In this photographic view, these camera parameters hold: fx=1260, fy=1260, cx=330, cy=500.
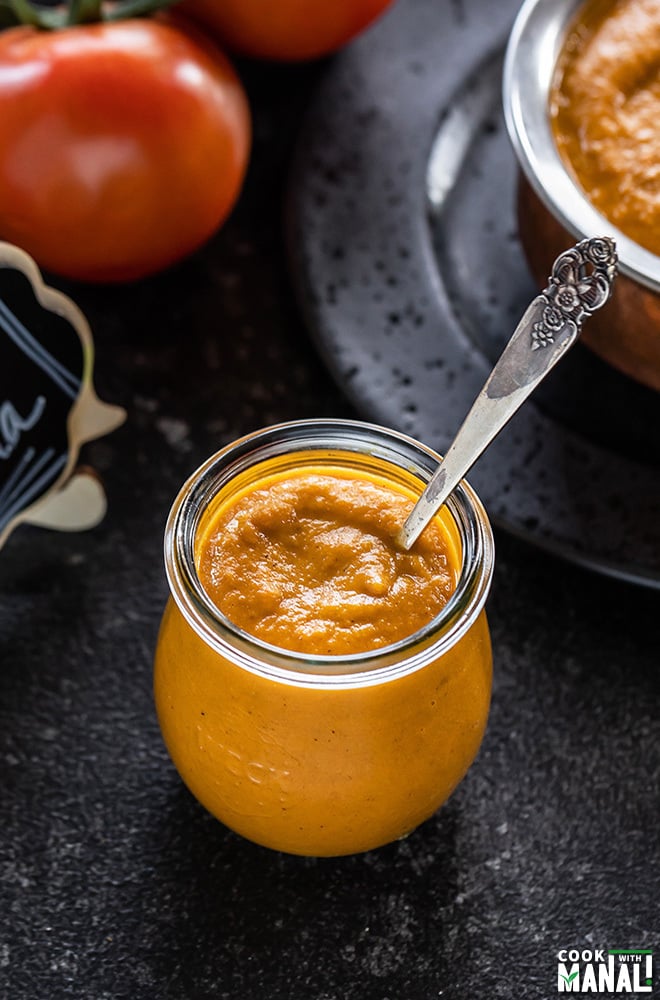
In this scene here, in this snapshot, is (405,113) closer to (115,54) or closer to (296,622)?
(115,54)

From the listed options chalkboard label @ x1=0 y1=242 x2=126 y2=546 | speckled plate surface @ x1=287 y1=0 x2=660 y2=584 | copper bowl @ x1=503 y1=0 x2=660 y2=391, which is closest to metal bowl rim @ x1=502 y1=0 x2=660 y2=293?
copper bowl @ x1=503 y1=0 x2=660 y2=391

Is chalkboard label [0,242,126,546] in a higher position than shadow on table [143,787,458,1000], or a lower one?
higher

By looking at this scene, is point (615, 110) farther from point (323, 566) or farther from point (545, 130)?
point (323, 566)

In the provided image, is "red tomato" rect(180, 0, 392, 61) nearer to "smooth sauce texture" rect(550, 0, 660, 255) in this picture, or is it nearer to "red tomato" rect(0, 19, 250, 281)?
"red tomato" rect(0, 19, 250, 281)

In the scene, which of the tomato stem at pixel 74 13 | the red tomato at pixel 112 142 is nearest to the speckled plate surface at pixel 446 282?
the red tomato at pixel 112 142

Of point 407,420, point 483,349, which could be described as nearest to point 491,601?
point 407,420

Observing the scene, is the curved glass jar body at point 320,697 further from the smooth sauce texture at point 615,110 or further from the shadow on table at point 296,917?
the smooth sauce texture at point 615,110

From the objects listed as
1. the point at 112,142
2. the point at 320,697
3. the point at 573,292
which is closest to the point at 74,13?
the point at 112,142
